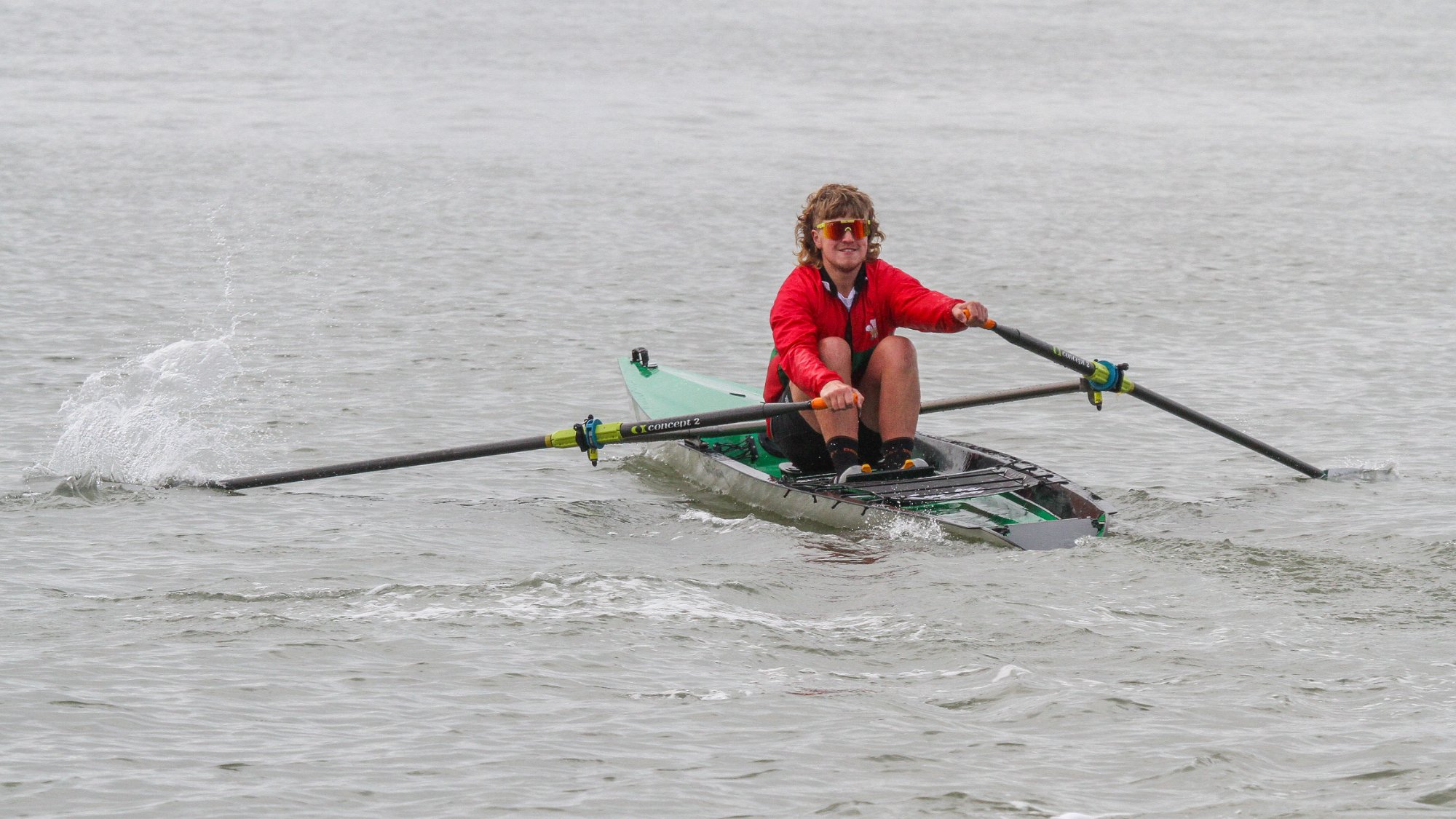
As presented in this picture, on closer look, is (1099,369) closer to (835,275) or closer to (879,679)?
(835,275)

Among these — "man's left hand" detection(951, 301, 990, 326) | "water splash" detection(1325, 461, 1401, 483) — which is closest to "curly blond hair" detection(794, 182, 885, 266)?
"man's left hand" detection(951, 301, 990, 326)

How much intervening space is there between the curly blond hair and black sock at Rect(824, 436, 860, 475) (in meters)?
0.96

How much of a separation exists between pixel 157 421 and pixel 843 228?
16.7ft

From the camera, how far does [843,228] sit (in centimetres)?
846

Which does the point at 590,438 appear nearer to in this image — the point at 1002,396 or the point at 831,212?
the point at 831,212

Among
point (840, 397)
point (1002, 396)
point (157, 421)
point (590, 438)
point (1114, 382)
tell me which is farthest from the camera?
point (157, 421)

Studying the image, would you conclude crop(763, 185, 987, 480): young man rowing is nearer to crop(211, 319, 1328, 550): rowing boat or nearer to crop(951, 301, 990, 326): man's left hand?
crop(951, 301, 990, 326): man's left hand

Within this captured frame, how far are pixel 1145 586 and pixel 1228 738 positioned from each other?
1.86 m

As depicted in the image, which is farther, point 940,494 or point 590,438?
point 590,438

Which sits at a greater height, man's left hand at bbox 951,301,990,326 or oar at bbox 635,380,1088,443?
man's left hand at bbox 951,301,990,326

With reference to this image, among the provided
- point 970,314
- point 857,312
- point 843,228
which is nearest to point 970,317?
point 970,314

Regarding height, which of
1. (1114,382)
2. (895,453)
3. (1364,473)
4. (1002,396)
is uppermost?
(1114,382)

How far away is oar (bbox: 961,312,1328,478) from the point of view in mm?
8742

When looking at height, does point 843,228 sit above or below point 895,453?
above
